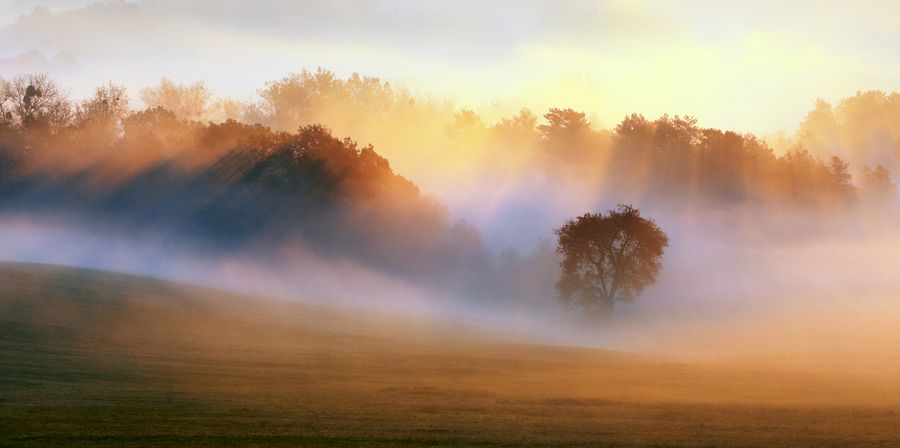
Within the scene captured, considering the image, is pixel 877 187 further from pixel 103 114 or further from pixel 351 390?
pixel 351 390

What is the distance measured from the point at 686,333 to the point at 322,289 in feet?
101

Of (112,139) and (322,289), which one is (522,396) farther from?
(112,139)

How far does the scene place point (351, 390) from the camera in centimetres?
3011

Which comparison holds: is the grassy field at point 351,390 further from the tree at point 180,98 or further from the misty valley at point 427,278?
the tree at point 180,98

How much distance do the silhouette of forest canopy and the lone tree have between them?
19.7m

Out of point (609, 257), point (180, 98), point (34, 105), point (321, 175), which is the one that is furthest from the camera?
point (180, 98)

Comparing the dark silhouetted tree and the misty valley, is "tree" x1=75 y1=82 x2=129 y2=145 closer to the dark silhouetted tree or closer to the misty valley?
the misty valley

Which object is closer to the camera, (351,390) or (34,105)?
(351,390)

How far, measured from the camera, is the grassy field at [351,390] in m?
21.7

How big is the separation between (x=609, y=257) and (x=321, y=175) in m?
32.4

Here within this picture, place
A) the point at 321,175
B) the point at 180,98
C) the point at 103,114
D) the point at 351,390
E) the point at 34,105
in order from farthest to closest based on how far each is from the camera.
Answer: the point at 180,98, the point at 103,114, the point at 34,105, the point at 321,175, the point at 351,390

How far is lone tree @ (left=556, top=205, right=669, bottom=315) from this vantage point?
7225 cm

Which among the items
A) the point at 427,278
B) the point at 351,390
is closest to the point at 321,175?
the point at 427,278

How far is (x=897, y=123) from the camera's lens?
559ft
